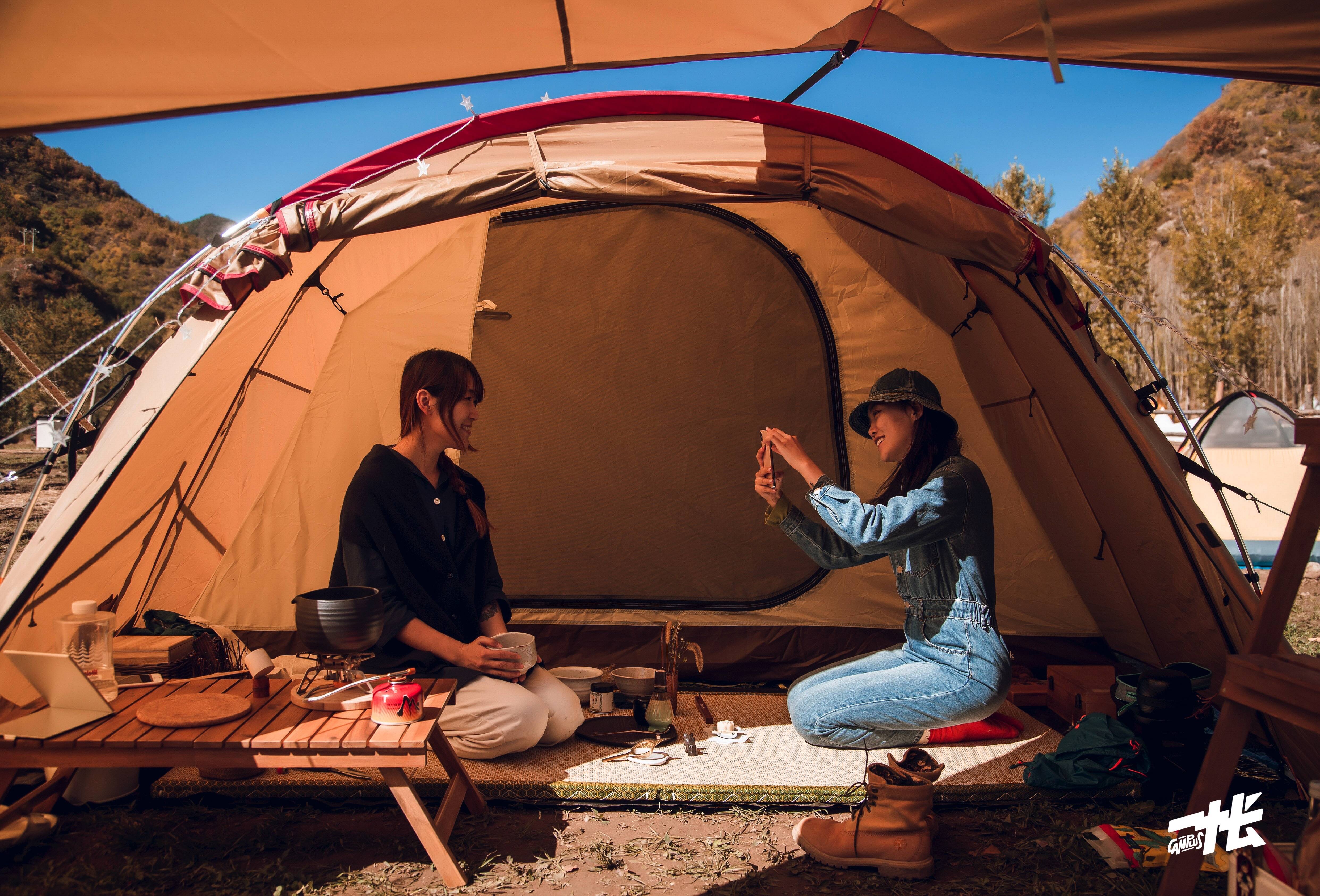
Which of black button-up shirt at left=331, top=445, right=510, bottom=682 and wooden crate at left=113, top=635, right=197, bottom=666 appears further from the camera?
wooden crate at left=113, top=635, right=197, bottom=666

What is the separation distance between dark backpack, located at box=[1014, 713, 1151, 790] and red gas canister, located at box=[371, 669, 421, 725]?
166 cm

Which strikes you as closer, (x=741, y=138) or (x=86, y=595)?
(x=741, y=138)

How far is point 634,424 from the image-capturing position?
10.5ft

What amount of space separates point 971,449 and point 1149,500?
73 cm

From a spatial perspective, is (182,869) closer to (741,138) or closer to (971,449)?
(741,138)

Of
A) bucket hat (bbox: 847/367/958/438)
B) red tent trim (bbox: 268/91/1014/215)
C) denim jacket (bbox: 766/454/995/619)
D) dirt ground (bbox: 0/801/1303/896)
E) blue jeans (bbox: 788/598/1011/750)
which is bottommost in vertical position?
dirt ground (bbox: 0/801/1303/896)

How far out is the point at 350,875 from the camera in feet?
5.84

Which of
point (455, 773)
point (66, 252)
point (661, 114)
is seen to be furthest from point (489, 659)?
point (66, 252)

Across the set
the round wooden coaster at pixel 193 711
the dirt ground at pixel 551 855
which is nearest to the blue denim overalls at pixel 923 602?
the dirt ground at pixel 551 855

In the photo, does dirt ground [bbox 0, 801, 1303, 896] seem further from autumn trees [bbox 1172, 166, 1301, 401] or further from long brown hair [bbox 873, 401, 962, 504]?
autumn trees [bbox 1172, 166, 1301, 401]

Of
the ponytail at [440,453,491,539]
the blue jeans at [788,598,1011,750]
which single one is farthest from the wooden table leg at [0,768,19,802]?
the blue jeans at [788,598,1011,750]

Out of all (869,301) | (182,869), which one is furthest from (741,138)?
(182,869)

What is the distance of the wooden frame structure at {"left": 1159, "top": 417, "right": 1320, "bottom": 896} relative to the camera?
141 cm

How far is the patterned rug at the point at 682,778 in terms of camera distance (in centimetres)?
217
